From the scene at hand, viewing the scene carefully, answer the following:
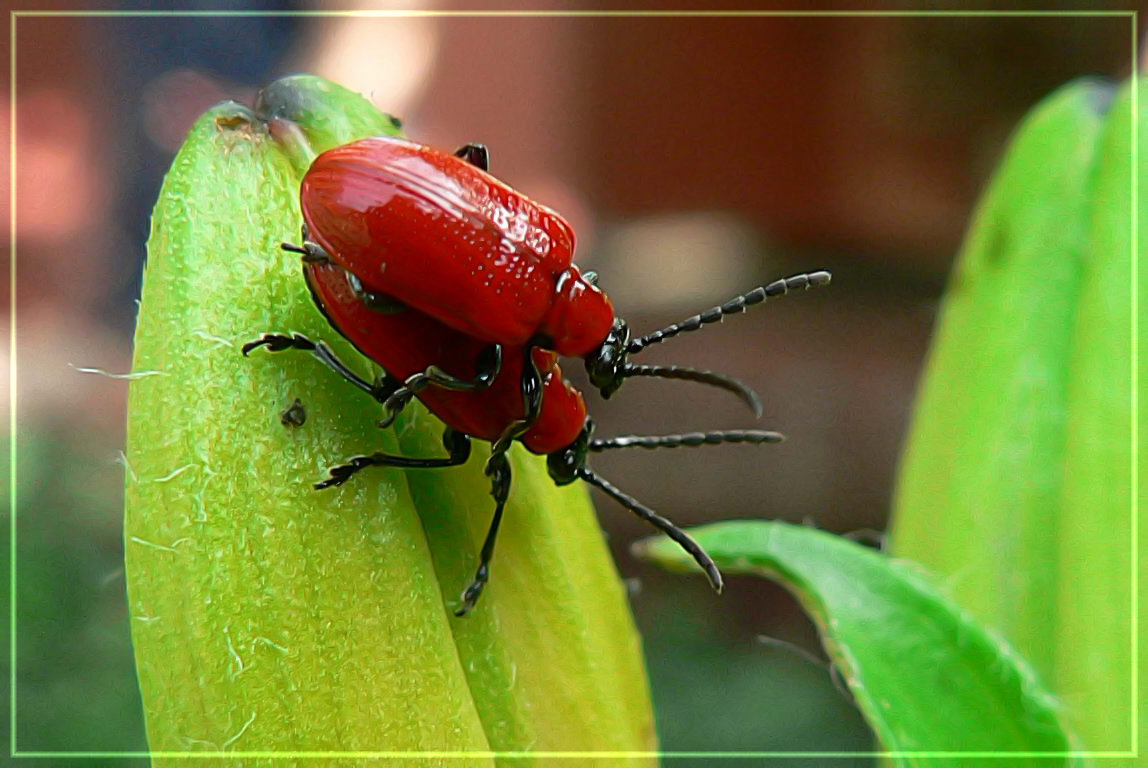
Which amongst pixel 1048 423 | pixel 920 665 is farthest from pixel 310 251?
pixel 1048 423

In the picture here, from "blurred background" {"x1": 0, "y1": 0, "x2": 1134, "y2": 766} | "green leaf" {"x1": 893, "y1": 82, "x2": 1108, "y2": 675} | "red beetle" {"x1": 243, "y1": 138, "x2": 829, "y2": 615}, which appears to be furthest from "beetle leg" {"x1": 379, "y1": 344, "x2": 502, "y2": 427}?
"green leaf" {"x1": 893, "y1": 82, "x2": 1108, "y2": 675}

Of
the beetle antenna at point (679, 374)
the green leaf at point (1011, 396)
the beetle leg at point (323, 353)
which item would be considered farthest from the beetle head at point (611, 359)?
the green leaf at point (1011, 396)

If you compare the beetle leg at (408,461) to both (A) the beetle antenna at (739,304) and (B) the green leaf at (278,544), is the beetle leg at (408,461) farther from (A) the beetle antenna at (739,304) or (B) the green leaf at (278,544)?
(A) the beetle antenna at (739,304)

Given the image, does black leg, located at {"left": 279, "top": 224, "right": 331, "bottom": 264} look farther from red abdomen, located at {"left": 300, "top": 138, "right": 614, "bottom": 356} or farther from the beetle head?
the beetle head

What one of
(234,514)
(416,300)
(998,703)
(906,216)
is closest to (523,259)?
(416,300)

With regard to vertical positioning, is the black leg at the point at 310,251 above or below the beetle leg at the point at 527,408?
above

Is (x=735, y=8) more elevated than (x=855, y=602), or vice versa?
(x=735, y=8)

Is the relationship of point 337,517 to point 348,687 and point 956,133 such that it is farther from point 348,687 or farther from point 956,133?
point 956,133
